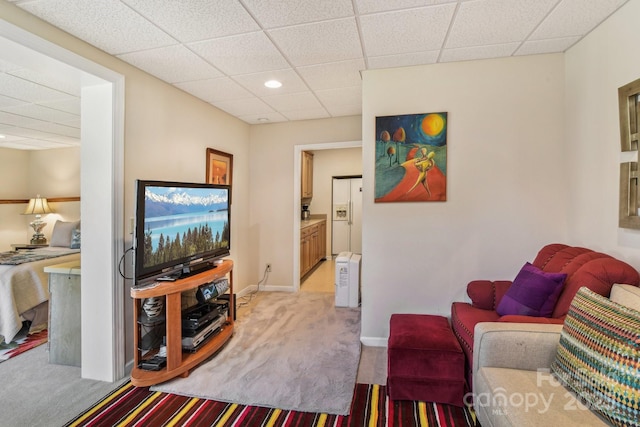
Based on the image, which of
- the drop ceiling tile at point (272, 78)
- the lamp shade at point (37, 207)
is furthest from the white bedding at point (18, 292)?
the drop ceiling tile at point (272, 78)

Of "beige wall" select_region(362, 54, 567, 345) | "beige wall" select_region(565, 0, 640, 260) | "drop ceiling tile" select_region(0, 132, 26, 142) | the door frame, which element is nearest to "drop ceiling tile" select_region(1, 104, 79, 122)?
"drop ceiling tile" select_region(0, 132, 26, 142)

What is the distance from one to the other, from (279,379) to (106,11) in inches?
103

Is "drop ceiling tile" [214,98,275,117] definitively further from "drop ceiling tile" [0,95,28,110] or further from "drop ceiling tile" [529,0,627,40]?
"drop ceiling tile" [529,0,627,40]

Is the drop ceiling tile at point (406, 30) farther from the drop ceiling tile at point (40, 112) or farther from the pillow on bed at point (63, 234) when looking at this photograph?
the pillow on bed at point (63, 234)

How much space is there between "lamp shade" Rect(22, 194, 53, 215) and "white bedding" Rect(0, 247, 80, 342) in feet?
9.16

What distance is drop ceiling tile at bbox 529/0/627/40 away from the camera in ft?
5.86

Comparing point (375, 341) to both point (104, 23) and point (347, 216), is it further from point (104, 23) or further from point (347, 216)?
point (347, 216)

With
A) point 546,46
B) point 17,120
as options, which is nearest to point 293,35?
point 546,46

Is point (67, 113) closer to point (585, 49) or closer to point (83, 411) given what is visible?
point (83, 411)

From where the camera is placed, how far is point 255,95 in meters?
3.24

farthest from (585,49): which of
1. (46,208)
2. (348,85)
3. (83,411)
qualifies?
(46,208)

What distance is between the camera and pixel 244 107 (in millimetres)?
3637

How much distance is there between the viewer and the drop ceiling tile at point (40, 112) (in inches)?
134

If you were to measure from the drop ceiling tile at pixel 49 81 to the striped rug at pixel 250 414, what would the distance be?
2466 millimetres
